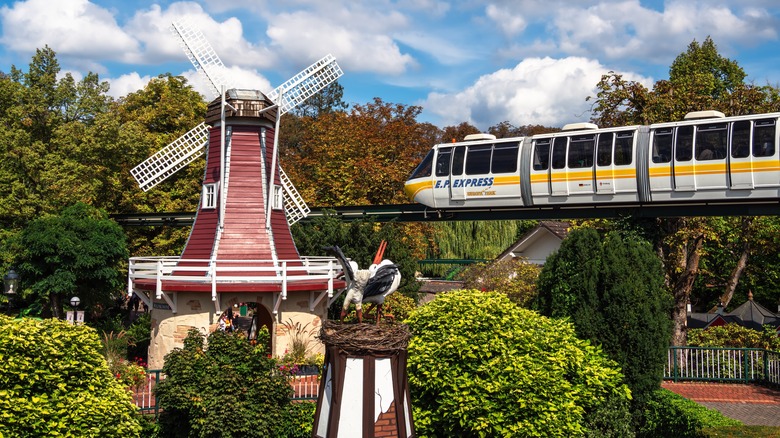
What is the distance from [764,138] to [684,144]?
2126 mm

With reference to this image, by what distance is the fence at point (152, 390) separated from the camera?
17.8m

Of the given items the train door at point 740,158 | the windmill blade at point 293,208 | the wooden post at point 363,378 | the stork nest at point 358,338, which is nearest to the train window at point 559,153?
the train door at point 740,158

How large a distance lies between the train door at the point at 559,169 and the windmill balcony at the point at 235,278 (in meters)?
7.64

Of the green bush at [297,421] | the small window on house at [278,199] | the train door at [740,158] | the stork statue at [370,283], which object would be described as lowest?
the green bush at [297,421]

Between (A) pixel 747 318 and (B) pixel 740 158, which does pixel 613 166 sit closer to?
(B) pixel 740 158

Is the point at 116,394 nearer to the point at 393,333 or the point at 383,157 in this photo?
the point at 393,333

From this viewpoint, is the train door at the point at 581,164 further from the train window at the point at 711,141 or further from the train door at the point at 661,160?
the train window at the point at 711,141

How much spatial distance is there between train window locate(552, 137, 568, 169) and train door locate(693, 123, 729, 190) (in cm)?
395

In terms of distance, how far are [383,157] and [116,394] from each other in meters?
26.5

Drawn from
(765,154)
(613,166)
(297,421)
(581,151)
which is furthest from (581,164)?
(297,421)

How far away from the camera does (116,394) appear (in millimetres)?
14422

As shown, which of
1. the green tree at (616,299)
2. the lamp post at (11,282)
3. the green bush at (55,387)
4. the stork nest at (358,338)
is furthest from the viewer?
the lamp post at (11,282)

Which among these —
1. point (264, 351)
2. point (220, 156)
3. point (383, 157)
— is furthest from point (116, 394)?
point (383, 157)

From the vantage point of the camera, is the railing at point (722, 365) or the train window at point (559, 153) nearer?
the railing at point (722, 365)
